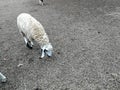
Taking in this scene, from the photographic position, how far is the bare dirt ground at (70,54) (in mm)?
4379

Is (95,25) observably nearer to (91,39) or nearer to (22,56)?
(91,39)

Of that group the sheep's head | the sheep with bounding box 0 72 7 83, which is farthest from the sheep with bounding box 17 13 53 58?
the sheep with bounding box 0 72 7 83

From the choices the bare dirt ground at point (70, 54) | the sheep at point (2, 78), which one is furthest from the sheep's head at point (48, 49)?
the sheep at point (2, 78)

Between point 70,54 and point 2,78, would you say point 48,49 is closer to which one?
point 70,54

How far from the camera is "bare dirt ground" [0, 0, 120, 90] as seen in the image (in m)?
4.38

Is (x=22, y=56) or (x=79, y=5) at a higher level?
(x=79, y=5)

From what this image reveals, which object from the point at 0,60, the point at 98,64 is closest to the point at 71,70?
the point at 98,64

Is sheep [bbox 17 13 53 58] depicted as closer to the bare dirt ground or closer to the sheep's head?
the sheep's head

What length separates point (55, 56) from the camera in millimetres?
5426

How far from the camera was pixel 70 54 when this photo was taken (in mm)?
5473

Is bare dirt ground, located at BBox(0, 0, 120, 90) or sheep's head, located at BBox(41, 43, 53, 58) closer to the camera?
bare dirt ground, located at BBox(0, 0, 120, 90)

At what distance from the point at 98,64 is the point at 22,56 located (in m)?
2.32

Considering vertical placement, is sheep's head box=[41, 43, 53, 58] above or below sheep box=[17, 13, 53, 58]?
below

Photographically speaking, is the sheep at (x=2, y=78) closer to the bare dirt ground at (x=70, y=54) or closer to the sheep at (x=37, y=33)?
the bare dirt ground at (x=70, y=54)
